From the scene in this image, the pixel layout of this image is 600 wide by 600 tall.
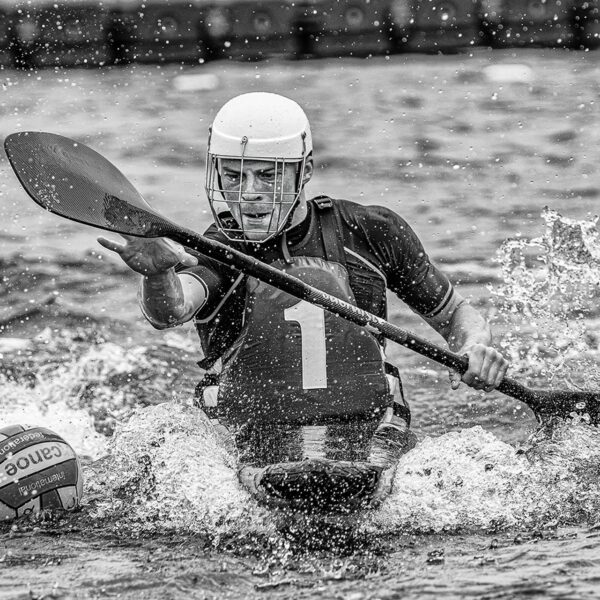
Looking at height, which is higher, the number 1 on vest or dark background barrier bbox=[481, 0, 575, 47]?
the number 1 on vest

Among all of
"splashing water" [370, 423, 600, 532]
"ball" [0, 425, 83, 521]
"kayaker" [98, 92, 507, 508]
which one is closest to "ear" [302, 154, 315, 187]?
"kayaker" [98, 92, 507, 508]

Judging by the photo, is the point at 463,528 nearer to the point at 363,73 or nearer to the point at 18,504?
the point at 18,504

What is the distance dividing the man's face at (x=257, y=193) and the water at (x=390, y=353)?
2.57ft

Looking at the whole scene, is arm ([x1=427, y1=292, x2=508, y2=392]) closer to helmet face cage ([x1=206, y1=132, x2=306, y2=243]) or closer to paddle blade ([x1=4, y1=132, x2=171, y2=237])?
helmet face cage ([x1=206, y1=132, x2=306, y2=243])

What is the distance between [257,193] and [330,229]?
40 cm

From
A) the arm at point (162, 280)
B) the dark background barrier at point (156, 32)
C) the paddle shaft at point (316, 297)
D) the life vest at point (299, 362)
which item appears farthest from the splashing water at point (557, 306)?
the dark background barrier at point (156, 32)

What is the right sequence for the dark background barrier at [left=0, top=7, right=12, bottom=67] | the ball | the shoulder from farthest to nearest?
the dark background barrier at [left=0, top=7, right=12, bottom=67] < the shoulder < the ball

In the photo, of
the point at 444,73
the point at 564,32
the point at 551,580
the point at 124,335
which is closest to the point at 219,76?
the point at 444,73

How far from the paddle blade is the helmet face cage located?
451mm

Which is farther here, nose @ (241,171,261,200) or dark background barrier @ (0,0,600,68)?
dark background barrier @ (0,0,600,68)

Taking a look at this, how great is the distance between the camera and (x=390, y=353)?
6719mm

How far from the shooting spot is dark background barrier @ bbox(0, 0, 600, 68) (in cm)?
1520

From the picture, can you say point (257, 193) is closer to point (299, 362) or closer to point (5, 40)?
point (299, 362)

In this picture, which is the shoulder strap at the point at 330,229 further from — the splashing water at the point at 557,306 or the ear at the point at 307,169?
the splashing water at the point at 557,306
